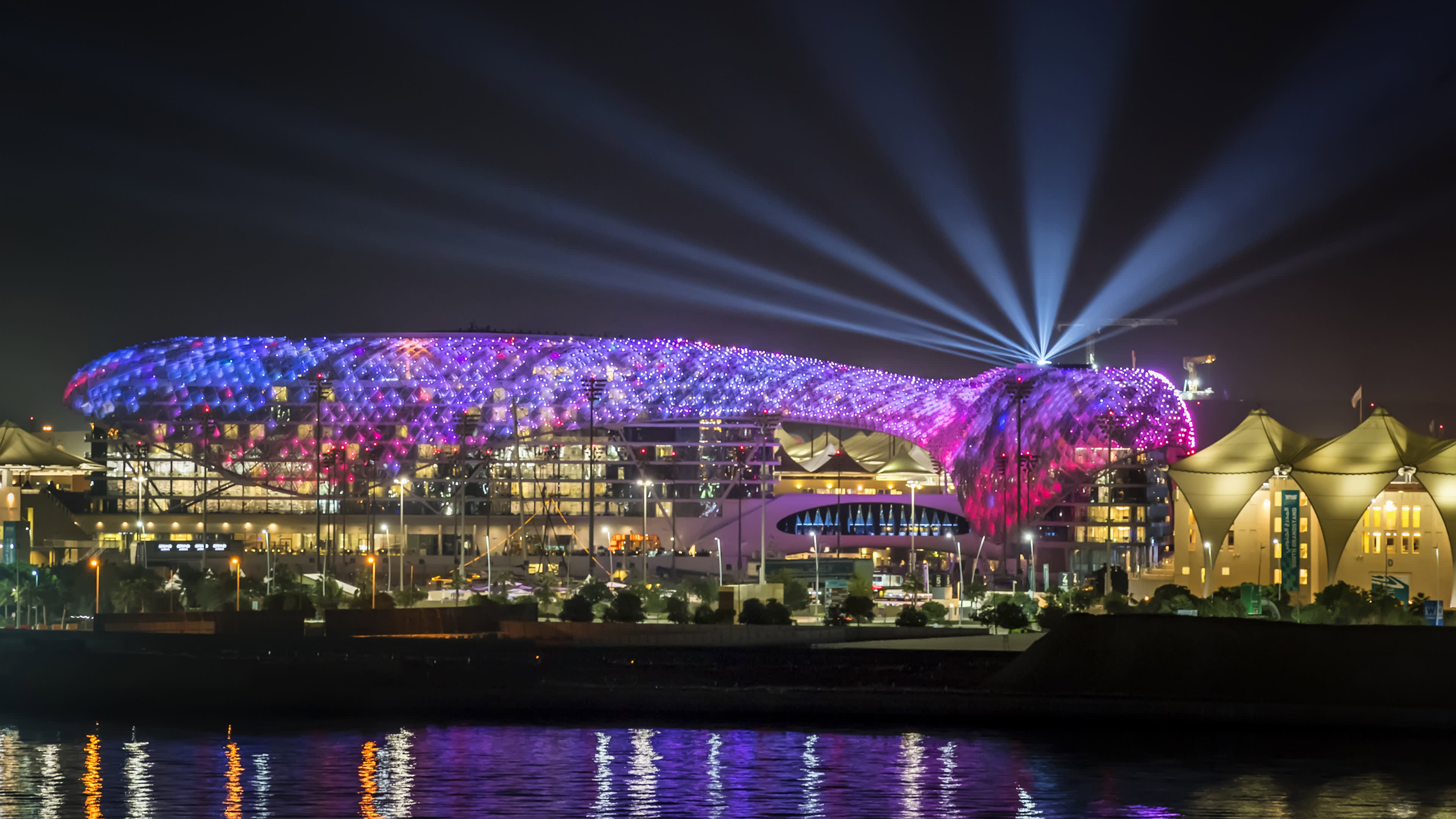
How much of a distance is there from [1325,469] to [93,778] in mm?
59282

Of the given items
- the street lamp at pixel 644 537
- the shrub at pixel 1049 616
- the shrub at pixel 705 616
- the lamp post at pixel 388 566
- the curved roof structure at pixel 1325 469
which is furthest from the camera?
the lamp post at pixel 388 566

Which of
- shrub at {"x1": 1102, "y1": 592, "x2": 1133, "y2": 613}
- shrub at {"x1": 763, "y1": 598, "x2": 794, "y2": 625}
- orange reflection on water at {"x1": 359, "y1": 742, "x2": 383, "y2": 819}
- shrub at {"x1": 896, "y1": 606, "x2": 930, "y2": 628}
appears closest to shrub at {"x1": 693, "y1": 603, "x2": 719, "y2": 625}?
shrub at {"x1": 763, "y1": 598, "x2": 794, "y2": 625}

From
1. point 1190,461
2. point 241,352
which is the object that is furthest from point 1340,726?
point 241,352

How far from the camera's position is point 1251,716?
4375 cm

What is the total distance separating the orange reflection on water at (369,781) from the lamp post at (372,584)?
24.7m

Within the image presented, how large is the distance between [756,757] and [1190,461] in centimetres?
5008

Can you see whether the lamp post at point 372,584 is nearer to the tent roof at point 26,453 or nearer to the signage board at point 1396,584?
the tent roof at point 26,453

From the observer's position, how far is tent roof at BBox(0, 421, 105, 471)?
440ft

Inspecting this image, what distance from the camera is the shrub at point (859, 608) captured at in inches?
2542

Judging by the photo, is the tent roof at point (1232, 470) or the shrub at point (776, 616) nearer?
the shrub at point (776, 616)

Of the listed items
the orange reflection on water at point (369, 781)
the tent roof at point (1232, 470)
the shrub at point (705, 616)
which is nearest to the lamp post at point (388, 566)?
the shrub at point (705, 616)

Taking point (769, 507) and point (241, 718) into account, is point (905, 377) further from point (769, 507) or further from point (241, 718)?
point (241, 718)

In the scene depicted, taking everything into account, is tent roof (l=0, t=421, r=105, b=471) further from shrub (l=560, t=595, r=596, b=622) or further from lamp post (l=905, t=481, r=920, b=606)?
shrub (l=560, t=595, r=596, b=622)

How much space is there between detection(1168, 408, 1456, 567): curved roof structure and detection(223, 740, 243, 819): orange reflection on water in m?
54.1
